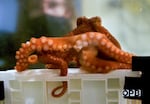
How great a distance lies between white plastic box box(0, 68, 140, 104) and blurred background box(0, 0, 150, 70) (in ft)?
0.51

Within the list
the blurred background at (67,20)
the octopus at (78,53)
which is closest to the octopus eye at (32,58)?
the octopus at (78,53)

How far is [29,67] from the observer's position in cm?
93

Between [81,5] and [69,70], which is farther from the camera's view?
[81,5]

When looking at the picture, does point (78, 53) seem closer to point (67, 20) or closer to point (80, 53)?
point (80, 53)

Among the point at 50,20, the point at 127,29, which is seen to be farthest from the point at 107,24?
the point at 50,20

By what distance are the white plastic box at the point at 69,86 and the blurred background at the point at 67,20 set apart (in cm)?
15

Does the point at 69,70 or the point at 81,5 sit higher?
the point at 81,5

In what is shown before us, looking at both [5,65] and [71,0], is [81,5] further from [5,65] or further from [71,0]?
[5,65]

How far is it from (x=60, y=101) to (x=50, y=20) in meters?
0.32

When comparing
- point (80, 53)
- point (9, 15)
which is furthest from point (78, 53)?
point (9, 15)

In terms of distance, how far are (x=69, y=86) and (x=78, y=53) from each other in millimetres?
107

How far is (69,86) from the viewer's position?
0.88 metres

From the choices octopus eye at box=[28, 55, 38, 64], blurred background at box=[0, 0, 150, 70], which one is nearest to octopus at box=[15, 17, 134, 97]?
octopus eye at box=[28, 55, 38, 64]

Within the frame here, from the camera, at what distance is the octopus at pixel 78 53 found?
0.85 meters
